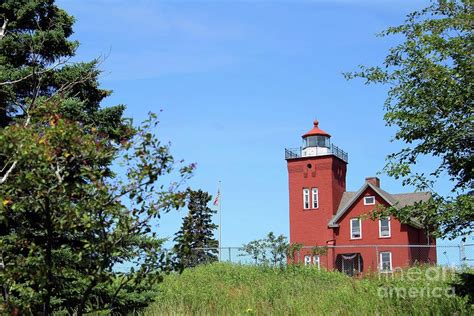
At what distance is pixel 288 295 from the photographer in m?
14.5

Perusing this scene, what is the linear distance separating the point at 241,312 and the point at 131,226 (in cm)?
701

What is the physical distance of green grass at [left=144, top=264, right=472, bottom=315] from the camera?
11.8 m

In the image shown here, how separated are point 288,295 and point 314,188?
33.7 metres

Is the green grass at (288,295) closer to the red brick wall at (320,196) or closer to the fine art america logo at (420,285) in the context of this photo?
the fine art america logo at (420,285)

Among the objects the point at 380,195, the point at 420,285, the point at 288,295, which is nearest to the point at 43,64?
the point at 288,295

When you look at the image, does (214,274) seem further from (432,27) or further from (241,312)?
(432,27)

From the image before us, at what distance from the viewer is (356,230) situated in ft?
149

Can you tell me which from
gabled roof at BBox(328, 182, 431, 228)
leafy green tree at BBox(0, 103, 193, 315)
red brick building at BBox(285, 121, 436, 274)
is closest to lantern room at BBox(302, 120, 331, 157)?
red brick building at BBox(285, 121, 436, 274)

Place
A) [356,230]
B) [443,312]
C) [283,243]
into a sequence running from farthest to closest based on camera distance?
[356,230]
[283,243]
[443,312]

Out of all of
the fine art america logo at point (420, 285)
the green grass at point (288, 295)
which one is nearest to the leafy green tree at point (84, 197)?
the green grass at point (288, 295)

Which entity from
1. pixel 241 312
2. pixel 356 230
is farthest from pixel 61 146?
pixel 356 230

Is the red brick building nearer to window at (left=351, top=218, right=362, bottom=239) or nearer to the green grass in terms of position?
window at (left=351, top=218, right=362, bottom=239)

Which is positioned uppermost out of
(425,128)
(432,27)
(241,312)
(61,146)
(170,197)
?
(432,27)

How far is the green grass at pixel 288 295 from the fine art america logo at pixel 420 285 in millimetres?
45
